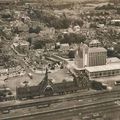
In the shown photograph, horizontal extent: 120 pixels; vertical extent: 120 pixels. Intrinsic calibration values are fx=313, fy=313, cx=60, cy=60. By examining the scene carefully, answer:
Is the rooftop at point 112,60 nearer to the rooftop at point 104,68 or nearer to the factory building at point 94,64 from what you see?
the factory building at point 94,64

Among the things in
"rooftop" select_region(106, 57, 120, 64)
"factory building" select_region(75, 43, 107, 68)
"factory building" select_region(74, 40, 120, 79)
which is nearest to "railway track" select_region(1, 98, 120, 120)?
"factory building" select_region(74, 40, 120, 79)

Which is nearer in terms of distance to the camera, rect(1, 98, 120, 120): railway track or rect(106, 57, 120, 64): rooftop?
rect(1, 98, 120, 120): railway track

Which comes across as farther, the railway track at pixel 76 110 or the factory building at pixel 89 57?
the factory building at pixel 89 57

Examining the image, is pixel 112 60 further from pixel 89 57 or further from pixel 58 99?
pixel 58 99

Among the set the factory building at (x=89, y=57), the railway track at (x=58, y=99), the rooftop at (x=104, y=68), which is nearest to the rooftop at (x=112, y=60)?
the factory building at (x=89, y=57)

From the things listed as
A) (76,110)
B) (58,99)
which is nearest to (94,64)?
(58,99)

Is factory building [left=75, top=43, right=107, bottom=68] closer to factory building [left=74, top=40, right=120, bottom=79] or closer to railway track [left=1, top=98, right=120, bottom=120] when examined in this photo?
factory building [left=74, top=40, right=120, bottom=79]

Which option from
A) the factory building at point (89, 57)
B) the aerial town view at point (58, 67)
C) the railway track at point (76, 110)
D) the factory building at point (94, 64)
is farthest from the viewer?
the factory building at point (89, 57)

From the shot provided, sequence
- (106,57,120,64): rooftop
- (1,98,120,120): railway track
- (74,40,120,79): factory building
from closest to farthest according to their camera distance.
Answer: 1. (1,98,120,120): railway track
2. (74,40,120,79): factory building
3. (106,57,120,64): rooftop

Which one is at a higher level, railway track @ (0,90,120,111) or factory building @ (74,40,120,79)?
factory building @ (74,40,120,79)
